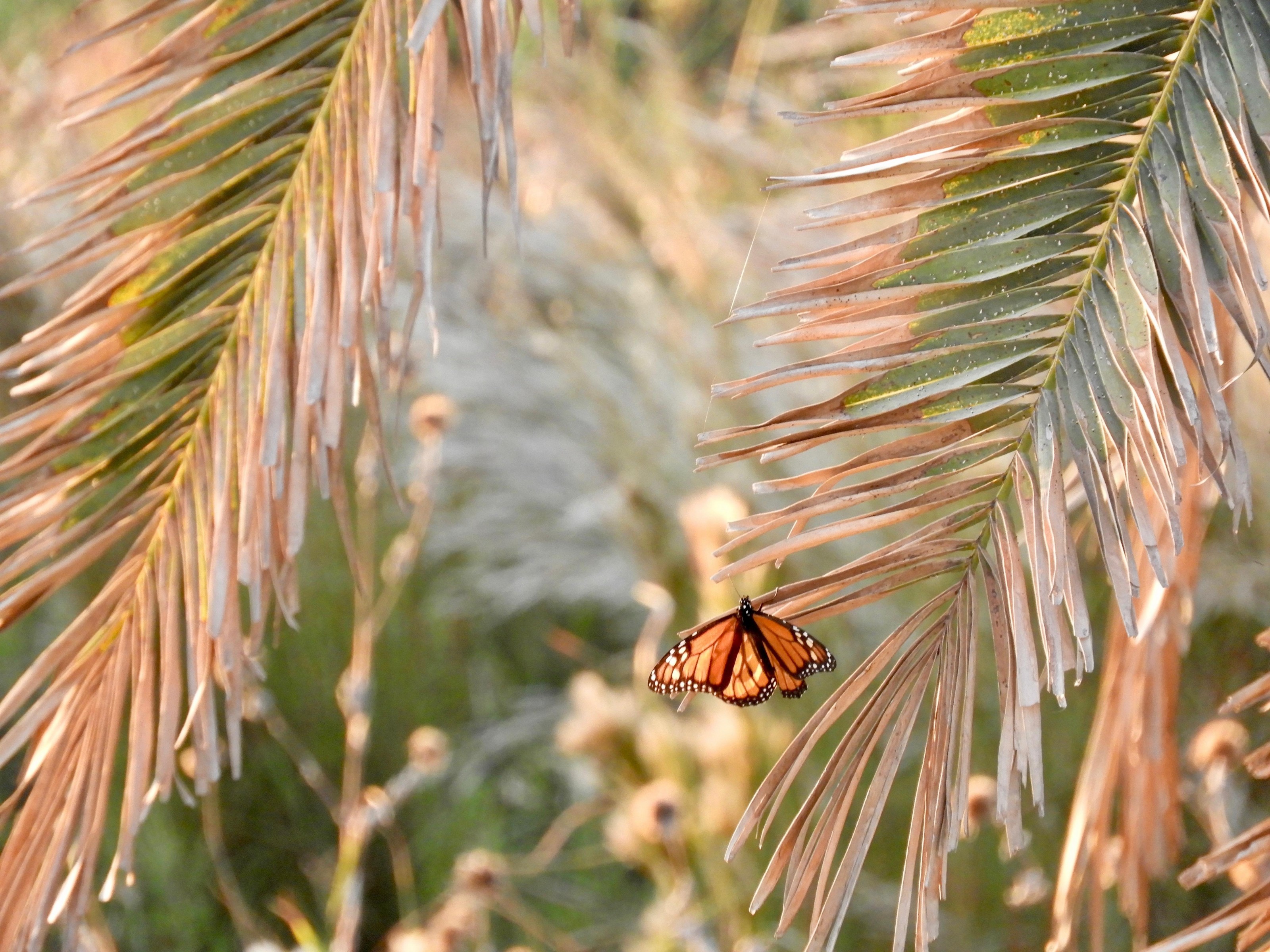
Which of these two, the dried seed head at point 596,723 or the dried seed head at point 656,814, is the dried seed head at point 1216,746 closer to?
the dried seed head at point 656,814

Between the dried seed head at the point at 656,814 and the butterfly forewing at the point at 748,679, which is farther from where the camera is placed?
the dried seed head at the point at 656,814

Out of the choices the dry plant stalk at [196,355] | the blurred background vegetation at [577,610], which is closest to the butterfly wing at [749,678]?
the dry plant stalk at [196,355]

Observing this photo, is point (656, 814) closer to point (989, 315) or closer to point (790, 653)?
point (790, 653)

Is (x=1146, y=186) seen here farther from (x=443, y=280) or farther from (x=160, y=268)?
(x=443, y=280)

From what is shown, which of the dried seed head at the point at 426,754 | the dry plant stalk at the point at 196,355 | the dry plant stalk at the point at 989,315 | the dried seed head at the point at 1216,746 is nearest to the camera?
the dry plant stalk at the point at 989,315

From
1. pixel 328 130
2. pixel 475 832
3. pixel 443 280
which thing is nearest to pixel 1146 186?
pixel 328 130

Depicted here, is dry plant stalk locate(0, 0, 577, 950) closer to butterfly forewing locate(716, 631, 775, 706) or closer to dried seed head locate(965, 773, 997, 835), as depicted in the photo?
butterfly forewing locate(716, 631, 775, 706)

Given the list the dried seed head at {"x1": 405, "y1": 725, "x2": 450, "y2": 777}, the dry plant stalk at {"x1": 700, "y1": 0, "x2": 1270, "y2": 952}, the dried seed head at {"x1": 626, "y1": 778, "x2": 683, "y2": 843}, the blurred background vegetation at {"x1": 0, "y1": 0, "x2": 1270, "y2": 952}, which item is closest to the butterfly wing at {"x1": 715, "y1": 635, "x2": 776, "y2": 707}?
the dry plant stalk at {"x1": 700, "y1": 0, "x2": 1270, "y2": 952}
